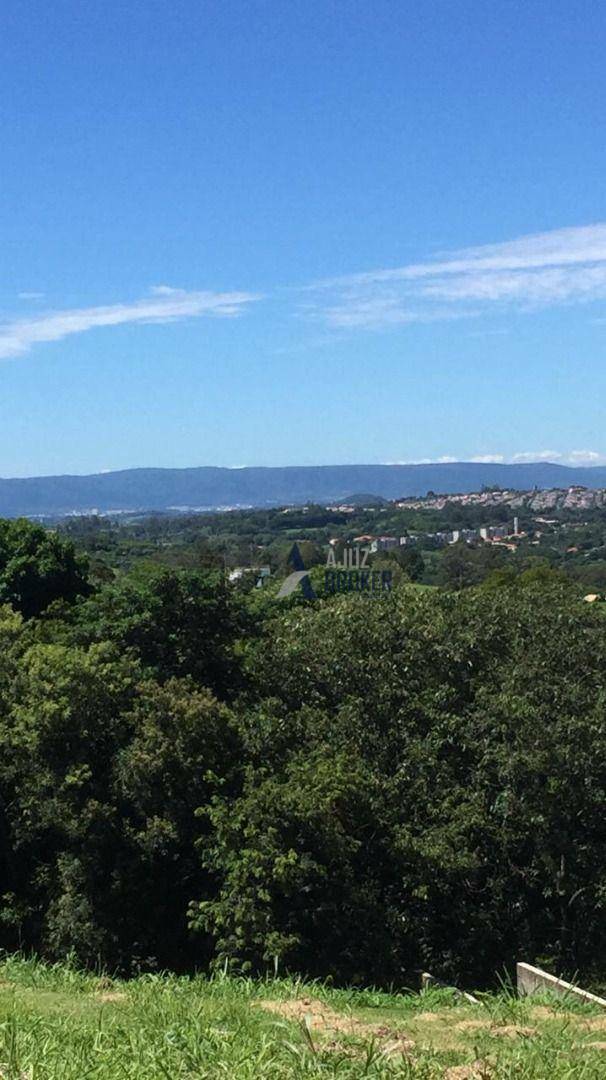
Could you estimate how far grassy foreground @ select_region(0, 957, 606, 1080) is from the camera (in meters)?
6.29

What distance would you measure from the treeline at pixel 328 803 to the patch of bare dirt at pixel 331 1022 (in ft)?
13.0

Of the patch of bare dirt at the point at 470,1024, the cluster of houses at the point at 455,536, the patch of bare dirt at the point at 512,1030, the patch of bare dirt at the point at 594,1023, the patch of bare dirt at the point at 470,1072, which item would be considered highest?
the patch of bare dirt at the point at 470,1072

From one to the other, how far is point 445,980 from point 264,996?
19.0 feet

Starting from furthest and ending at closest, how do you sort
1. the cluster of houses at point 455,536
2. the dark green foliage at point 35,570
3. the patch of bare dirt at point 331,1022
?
1. the cluster of houses at point 455,536
2. the dark green foliage at point 35,570
3. the patch of bare dirt at point 331,1022

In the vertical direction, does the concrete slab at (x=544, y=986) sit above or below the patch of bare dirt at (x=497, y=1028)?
below

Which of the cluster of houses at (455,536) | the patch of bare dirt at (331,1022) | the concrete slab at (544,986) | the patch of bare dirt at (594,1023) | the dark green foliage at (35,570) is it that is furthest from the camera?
the cluster of houses at (455,536)

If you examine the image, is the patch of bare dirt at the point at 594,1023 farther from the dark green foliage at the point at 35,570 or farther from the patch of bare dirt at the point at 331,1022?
the dark green foliage at the point at 35,570

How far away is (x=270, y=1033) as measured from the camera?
7297 millimetres

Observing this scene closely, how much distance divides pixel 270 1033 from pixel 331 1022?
108 centimetres

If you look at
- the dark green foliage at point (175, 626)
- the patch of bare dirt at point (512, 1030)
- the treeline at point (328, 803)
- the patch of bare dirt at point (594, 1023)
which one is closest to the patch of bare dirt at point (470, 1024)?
the patch of bare dirt at point (512, 1030)

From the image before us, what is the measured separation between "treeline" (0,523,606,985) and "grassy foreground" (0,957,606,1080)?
345 cm

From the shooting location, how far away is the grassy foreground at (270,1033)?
6285mm

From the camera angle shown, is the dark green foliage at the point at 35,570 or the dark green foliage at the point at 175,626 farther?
the dark green foliage at the point at 35,570

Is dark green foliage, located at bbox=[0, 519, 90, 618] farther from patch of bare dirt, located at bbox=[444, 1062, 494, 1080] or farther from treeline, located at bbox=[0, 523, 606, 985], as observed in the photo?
patch of bare dirt, located at bbox=[444, 1062, 494, 1080]
